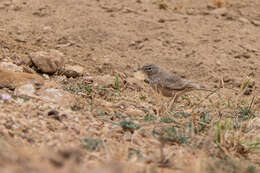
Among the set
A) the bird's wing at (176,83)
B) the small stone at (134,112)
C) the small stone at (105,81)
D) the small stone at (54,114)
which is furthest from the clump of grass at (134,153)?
the bird's wing at (176,83)

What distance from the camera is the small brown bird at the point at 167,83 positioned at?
6.27 metres

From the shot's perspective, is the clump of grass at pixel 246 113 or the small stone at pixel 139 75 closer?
the clump of grass at pixel 246 113

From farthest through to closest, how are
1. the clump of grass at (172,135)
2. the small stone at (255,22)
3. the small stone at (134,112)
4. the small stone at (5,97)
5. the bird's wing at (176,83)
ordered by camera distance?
1. the small stone at (255,22)
2. the bird's wing at (176,83)
3. the small stone at (134,112)
4. the small stone at (5,97)
5. the clump of grass at (172,135)

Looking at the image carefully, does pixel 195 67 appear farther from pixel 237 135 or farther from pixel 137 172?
pixel 137 172

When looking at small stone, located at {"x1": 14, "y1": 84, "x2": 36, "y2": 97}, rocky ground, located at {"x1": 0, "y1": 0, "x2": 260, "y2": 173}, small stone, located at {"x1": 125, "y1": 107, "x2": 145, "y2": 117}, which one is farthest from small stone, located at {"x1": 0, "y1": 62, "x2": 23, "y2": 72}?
small stone, located at {"x1": 125, "y1": 107, "x2": 145, "y2": 117}

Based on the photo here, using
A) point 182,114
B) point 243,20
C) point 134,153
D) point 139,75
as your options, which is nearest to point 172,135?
point 134,153

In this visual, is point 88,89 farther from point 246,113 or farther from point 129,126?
point 246,113

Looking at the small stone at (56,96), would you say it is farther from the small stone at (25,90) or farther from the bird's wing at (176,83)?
the bird's wing at (176,83)

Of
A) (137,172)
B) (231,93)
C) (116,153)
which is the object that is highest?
(137,172)

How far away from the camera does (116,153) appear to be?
3.17 meters

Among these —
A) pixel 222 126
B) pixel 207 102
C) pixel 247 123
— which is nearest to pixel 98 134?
pixel 222 126

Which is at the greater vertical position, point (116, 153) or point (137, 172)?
point (137, 172)

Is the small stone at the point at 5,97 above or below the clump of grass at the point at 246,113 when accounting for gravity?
above

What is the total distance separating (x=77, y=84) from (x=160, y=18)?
3.88 m
